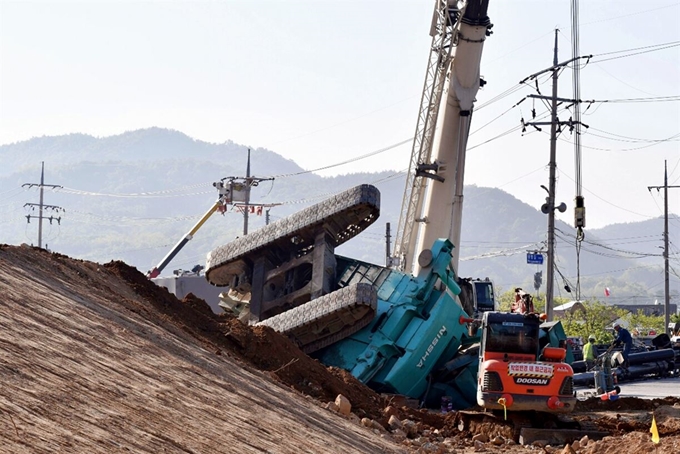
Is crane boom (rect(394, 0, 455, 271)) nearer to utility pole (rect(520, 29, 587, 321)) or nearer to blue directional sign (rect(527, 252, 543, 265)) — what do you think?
utility pole (rect(520, 29, 587, 321))

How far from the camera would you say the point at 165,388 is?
39.7 ft

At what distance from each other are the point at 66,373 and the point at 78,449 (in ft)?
6.49

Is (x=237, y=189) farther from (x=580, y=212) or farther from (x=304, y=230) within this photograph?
(x=304, y=230)

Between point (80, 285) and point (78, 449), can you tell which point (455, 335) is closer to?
point (80, 285)

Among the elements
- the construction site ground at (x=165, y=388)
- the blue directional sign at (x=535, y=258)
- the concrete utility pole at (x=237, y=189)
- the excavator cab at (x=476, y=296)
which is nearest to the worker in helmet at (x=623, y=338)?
the excavator cab at (x=476, y=296)

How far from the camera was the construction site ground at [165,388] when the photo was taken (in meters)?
9.78

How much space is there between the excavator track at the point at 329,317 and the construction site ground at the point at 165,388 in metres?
2.14

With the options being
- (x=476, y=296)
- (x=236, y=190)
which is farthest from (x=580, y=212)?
(x=236, y=190)

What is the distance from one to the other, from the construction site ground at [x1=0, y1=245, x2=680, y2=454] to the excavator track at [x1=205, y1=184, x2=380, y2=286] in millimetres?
4316

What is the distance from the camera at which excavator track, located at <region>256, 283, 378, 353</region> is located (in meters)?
23.4

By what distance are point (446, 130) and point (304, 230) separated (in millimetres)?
6303

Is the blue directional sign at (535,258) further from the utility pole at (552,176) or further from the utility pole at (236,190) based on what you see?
the utility pole at (236,190)

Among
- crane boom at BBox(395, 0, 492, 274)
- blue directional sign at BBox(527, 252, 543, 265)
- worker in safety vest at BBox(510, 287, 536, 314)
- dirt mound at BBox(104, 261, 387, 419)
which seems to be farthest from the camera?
blue directional sign at BBox(527, 252, 543, 265)

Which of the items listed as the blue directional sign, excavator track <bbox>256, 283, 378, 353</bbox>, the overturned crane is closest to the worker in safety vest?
the overturned crane
